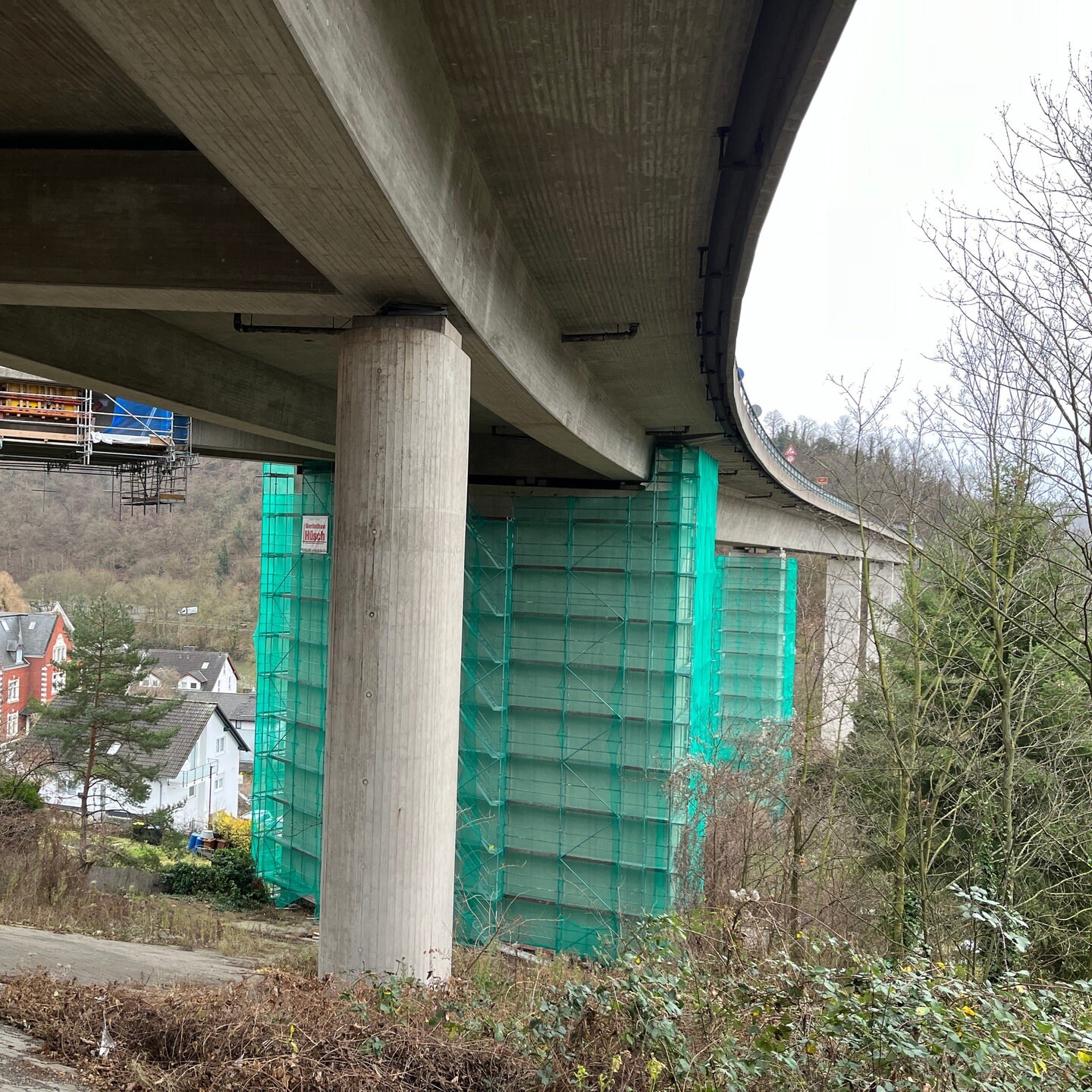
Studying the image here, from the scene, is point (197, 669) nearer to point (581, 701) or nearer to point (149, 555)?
point (149, 555)

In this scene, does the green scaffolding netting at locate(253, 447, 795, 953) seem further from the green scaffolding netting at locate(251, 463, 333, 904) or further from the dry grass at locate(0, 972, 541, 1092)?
the dry grass at locate(0, 972, 541, 1092)

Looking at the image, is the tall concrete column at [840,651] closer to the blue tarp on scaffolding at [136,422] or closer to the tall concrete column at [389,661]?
the tall concrete column at [389,661]

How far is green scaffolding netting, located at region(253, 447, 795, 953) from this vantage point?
16.6m

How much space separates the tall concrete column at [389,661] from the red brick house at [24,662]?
1761 inches

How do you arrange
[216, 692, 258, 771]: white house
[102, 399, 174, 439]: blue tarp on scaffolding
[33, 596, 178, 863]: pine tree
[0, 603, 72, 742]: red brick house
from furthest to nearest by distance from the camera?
[216, 692, 258, 771]: white house
[0, 603, 72, 742]: red brick house
[33, 596, 178, 863]: pine tree
[102, 399, 174, 439]: blue tarp on scaffolding

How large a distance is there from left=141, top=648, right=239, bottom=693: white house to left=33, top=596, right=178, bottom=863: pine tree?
28804 millimetres

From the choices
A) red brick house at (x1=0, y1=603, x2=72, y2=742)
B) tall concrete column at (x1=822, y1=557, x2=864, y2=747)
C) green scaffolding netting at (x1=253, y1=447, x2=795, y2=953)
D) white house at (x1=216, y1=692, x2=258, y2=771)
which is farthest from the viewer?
white house at (x1=216, y1=692, x2=258, y2=771)

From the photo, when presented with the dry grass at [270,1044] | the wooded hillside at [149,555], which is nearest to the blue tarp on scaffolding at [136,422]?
the dry grass at [270,1044]

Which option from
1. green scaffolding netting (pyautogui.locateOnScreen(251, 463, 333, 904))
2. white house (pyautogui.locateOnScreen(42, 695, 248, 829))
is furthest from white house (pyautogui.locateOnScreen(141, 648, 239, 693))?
green scaffolding netting (pyautogui.locateOnScreen(251, 463, 333, 904))

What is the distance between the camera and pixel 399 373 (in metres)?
5.62

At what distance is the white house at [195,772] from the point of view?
37031 millimetres

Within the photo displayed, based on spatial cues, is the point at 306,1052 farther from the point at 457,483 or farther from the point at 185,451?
the point at 185,451

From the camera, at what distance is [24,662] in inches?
1816

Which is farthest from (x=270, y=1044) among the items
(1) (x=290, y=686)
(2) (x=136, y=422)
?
(1) (x=290, y=686)
